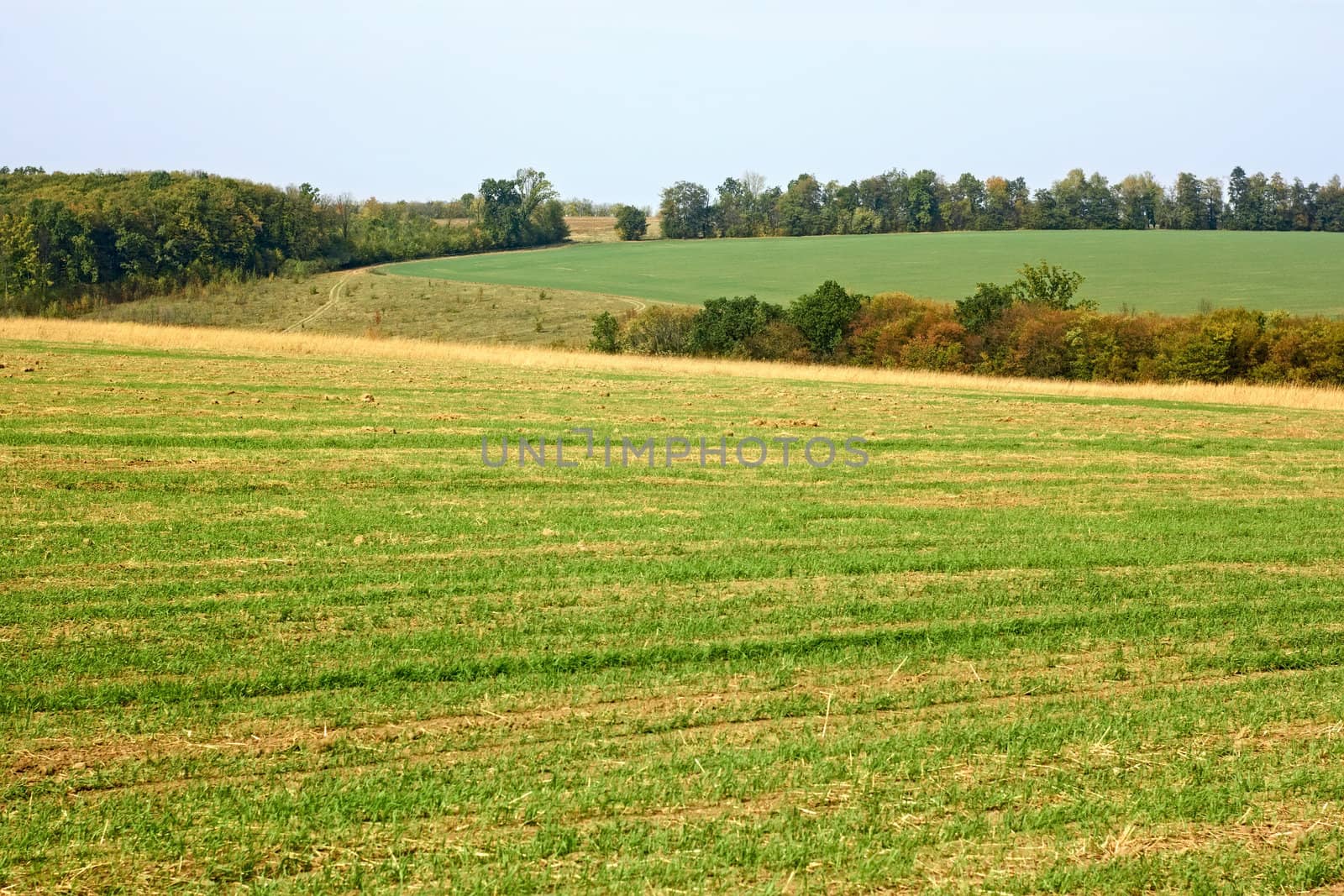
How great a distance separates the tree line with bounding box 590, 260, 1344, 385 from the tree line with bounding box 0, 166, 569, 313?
3254 cm

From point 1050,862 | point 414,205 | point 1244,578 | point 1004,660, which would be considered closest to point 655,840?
point 1050,862

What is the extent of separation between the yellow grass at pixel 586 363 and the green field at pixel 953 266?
100.0 ft

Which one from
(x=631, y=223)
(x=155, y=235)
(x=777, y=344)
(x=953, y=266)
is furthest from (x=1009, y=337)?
(x=631, y=223)

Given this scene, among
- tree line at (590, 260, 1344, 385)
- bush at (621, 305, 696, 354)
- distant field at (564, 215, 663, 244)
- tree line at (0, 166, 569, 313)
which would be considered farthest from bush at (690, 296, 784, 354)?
distant field at (564, 215, 663, 244)

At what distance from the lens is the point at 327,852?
4855 mm

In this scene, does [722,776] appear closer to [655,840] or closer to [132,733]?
[655,840]

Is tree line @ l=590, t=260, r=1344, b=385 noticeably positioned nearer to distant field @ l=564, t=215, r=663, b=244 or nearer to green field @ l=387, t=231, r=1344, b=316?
green field @ l=387, t=231, r=1344, b=316

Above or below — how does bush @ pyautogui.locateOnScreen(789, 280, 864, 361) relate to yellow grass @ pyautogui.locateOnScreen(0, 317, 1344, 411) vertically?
above

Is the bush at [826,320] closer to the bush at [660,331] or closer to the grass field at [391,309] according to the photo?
the bush at [660,331]

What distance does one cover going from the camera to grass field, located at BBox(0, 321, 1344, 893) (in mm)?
4980

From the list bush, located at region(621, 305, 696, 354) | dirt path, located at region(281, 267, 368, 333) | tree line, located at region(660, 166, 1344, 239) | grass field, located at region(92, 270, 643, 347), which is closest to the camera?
bush, located at region(621, 305, 696, 354)

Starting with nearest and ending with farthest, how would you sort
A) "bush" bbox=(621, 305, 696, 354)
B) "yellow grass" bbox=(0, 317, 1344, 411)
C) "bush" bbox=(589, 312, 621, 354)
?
"yellow grass" bbox=(0, 317, 1344, 411), "bush" bbox=(621, 305, 696, 354), "bush" bbox=(589, 312, 621, 354)

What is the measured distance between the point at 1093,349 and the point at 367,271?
189 feet

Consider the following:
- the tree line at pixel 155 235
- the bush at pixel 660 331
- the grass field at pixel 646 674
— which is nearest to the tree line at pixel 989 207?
the tree line at pixel 155 235
